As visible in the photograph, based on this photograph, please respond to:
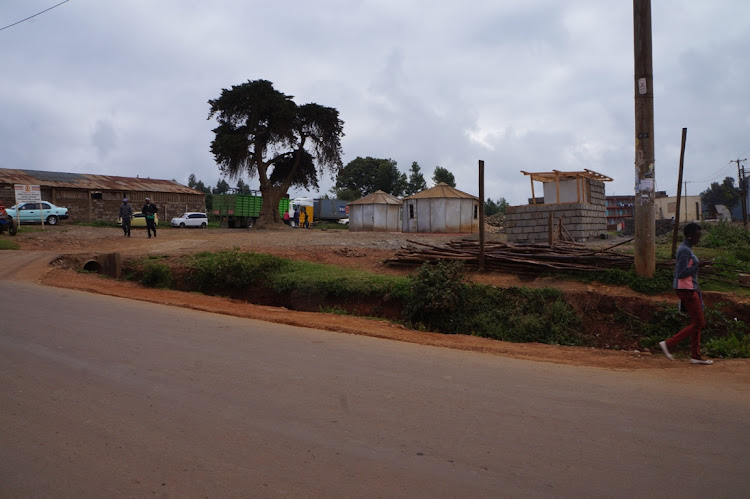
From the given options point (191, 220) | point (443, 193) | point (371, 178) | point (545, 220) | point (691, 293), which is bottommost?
point (691, 293)

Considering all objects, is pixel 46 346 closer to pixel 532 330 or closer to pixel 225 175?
pixel 532 330

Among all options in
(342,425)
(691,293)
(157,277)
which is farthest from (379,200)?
(342,425)

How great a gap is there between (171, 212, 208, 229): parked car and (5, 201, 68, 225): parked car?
24.8 feet

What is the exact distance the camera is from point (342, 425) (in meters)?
4.20

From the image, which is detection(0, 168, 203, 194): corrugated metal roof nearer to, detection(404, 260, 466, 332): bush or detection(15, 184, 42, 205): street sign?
detection(15, 184, 42, 205): street sign

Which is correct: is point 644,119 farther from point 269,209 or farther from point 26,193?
point 269,209

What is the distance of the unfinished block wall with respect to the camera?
20.6 metres

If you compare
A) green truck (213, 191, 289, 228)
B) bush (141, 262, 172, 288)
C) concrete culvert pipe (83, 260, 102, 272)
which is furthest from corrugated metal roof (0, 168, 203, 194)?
bush (141, 262, 172, 288)

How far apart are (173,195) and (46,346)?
40.7m

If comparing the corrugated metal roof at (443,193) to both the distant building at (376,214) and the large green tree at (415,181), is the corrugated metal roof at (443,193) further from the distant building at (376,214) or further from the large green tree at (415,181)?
the large green tree at (415,181)

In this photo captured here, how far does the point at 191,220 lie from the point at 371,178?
132 ft

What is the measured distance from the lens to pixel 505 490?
3.29 m

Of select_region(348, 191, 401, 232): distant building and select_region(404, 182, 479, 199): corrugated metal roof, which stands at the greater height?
select_region(404, 182, 479, 199): corrugated metal roof

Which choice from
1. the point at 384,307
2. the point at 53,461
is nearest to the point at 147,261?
the point at 384,307
